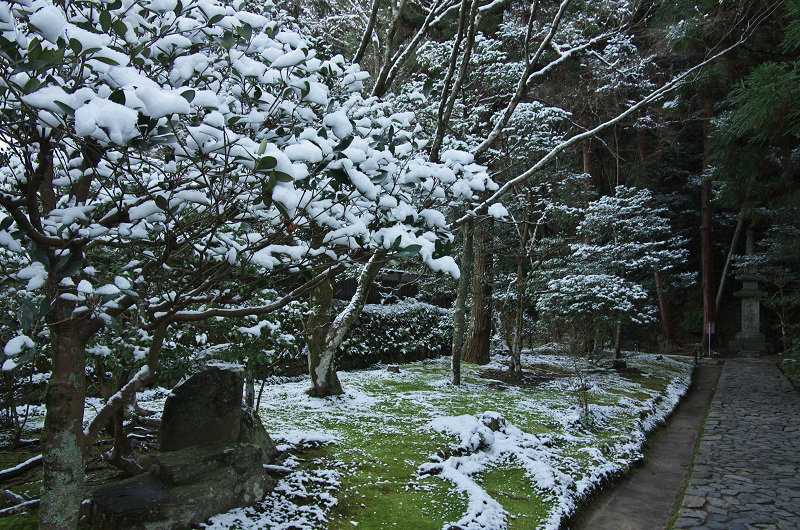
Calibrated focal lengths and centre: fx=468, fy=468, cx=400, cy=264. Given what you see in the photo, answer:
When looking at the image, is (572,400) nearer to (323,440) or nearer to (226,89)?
(323,440)

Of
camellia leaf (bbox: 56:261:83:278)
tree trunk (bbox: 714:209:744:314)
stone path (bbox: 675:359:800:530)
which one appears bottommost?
stone path (bbox: 675:359:800:530)

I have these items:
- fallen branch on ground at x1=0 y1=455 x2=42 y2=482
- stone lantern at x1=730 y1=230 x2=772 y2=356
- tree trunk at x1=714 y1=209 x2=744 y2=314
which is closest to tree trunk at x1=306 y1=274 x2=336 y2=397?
fallen branch on ground at x1=0 y1=455 x2=42 y2=482

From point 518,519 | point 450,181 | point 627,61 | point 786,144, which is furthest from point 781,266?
point 450,181

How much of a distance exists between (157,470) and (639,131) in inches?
758

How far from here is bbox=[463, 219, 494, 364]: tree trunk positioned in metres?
10.3

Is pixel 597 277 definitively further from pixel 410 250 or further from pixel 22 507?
pixel 22 507

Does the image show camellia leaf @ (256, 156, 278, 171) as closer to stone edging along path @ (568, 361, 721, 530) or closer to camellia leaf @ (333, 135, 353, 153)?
camellia leaf @ (333, 135, 353, 153)

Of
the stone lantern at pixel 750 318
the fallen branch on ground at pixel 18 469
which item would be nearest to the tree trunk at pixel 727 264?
the stone lantern at pixel 750 318

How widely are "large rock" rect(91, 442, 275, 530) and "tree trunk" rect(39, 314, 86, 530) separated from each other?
1.48ft

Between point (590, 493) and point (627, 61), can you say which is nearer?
point (590, 493)

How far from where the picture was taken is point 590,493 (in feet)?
13.6

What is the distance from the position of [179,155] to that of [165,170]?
23 cm

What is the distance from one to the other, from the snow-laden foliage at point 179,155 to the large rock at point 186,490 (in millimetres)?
1220

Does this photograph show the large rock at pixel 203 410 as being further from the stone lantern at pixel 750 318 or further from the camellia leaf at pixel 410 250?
the stone lantern at pixel 750 318
